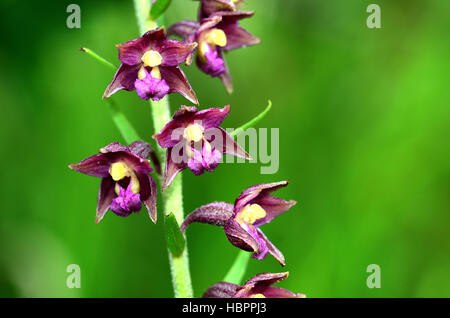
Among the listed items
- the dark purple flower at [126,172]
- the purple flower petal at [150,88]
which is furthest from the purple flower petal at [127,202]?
the purple flower petal at [150,88]

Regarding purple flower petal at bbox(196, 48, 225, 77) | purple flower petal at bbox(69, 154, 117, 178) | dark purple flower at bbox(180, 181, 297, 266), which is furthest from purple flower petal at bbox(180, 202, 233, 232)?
purple flower petal at bbox(196, 48, 225, 77)

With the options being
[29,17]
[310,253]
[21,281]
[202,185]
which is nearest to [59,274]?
[21,281]

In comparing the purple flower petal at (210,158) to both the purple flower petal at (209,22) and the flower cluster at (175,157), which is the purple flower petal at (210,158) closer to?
the flower cluster at (175,157)

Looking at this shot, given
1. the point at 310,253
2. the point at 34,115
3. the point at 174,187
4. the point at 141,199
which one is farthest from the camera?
the point at 34,115

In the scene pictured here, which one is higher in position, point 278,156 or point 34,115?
point 34,115

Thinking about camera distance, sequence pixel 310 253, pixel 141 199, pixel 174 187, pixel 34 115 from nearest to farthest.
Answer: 1. pixel 141 199
2. pixel 174 187
3. pixel 310 253
4. pixel 34 115

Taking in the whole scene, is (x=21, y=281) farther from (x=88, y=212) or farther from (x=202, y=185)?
(x=202, y=185)
